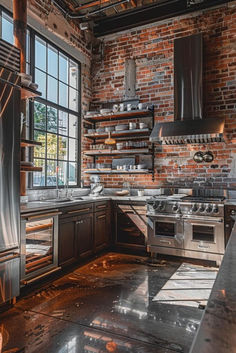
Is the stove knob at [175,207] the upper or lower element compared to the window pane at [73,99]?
lower

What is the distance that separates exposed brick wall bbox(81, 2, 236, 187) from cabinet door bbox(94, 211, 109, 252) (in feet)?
3.40

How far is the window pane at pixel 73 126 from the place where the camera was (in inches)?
189

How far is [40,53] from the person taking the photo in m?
4.03

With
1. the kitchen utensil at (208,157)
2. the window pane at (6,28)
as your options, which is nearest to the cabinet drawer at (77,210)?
the kitchen utensil at (208,157)

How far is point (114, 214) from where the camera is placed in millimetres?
4398

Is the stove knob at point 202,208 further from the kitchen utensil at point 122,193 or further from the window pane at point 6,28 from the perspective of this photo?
the window pane at point 6,28

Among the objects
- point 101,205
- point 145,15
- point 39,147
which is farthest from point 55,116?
point 145,15

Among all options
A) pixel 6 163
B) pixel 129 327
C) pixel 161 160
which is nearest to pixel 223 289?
pixel 129 327

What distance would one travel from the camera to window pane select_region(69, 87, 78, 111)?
15.9 ft

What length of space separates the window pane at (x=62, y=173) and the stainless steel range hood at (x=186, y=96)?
1.62 m

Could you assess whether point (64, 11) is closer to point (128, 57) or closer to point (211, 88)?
point (128, 57)

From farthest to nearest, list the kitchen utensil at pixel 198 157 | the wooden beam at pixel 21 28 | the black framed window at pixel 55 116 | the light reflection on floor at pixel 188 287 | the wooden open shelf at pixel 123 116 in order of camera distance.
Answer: the wooden open shelf at pixel 123 116 → the kitchen utensil at pixel 198 157 → the black framed window at pixel 55 116 → the wooden beam at pixel 21 28 → the light reflection on floor at pixel 188 287

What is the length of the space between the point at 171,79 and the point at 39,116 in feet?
8.04

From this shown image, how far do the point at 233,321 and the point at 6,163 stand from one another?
2.36 m
